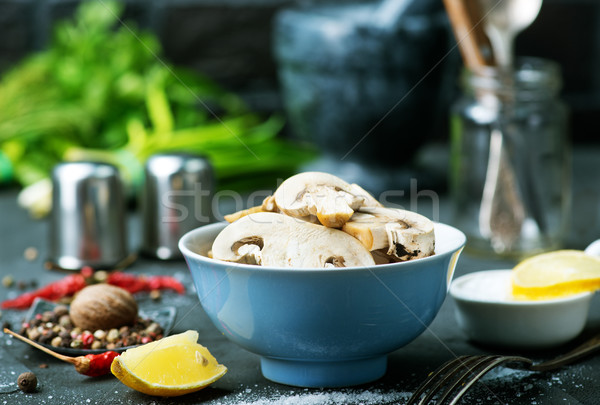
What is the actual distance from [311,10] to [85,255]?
756 millimetres

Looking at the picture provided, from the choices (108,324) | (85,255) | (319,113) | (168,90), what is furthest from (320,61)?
(108,324)

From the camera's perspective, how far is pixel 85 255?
122 cm

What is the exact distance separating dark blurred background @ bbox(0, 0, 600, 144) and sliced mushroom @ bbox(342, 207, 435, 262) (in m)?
1.25

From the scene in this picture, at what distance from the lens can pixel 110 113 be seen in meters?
1.80

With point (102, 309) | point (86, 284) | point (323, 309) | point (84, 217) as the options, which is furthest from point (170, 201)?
point (323, 309)

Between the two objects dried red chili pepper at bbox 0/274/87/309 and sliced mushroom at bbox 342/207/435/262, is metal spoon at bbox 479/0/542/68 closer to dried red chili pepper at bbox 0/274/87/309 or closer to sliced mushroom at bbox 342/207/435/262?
sliced mushroom at bbox 342/207/435/262

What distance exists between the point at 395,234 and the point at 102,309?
36cm

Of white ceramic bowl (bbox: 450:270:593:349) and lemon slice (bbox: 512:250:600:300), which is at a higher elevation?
lemon slice (bbox: 512:250:600:300)

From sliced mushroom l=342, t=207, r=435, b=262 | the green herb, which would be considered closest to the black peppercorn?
sliced mushroom l=342, t=207, r=435, b=262

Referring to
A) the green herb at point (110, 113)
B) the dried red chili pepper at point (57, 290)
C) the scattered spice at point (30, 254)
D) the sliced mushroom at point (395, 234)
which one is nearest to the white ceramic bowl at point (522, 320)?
the sliced mushroom at point (395, 234)

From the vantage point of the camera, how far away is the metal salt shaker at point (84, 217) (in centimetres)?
121

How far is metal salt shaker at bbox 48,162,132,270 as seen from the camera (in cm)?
121

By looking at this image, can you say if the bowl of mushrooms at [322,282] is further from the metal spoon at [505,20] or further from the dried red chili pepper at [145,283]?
the metal spoon at [505,20]

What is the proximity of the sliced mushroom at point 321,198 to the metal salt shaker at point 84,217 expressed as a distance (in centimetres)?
56
